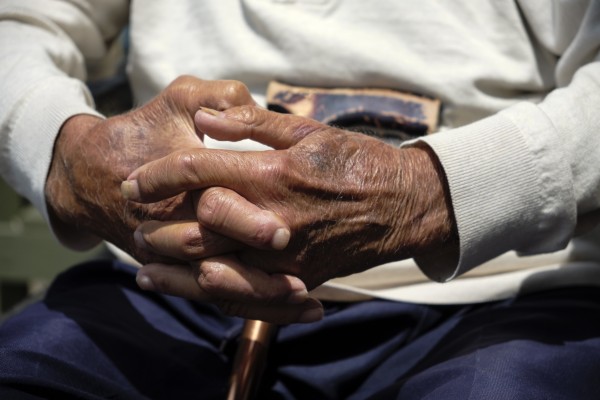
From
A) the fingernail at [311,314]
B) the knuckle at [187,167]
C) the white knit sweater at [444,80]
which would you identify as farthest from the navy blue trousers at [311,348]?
the knuckle at [187,167]

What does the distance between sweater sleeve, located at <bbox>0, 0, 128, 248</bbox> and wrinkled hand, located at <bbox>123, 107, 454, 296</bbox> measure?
0.84 ft

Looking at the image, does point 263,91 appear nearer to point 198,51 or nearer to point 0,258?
point 198,51

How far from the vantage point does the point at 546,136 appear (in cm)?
70

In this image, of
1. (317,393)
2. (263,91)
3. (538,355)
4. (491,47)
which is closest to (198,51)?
(263,91)

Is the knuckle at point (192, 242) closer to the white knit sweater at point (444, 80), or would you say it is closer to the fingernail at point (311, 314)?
the fingernail at point (311, 314)

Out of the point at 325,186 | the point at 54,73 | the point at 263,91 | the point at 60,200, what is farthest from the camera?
the point at 263,91

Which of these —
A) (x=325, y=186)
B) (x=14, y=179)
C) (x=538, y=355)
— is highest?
(x=325, y=186)

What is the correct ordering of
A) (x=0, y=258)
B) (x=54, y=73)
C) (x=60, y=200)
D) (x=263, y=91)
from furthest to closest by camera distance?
(x=0, y=258), (x=263, y=91), (x=54, y=73), (x=60, y=200)

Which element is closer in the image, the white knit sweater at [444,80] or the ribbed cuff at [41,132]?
the white knit sweater at [444,80]

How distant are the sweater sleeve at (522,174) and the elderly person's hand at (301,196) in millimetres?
28

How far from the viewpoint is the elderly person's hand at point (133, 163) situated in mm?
626

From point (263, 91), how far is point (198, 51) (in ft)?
0.42

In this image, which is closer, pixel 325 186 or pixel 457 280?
pixel 325 186

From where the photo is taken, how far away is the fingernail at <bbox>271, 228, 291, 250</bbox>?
0.58 meters
